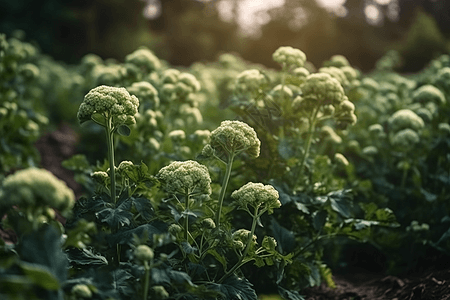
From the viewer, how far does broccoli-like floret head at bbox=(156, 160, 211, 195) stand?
255 centimetres

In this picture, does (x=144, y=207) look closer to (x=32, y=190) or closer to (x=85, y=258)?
(x=85, y=258)

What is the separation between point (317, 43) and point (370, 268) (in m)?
27.9

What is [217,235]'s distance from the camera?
2.75 metres

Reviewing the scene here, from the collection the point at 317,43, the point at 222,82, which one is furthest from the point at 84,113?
the point at 317,43

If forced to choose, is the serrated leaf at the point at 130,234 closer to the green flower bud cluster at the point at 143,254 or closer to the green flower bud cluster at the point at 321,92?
the green flower bud cluster at the point at 143,254

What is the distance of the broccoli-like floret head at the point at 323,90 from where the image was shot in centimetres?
348

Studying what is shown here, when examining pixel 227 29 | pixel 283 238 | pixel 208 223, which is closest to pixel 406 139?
pixel 283 238

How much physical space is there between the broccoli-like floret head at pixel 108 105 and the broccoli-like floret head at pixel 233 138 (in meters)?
0.52

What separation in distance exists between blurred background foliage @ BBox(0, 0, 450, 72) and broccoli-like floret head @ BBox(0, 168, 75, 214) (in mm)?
21442

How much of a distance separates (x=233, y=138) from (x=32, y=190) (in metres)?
1.19

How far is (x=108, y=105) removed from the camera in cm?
262

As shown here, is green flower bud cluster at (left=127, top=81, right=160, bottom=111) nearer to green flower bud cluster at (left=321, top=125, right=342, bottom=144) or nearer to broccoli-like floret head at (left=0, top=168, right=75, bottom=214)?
green flower bud cluster at (left=321, top=125, right=342, bottom=144)

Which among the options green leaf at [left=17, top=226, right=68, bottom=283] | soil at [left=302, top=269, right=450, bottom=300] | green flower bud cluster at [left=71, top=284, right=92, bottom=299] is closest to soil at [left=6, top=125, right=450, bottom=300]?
soil at [left=302, top=269, right=450, bottom=300]

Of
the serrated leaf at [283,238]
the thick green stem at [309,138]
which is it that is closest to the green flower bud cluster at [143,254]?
the serrated leaf at [283,238]
